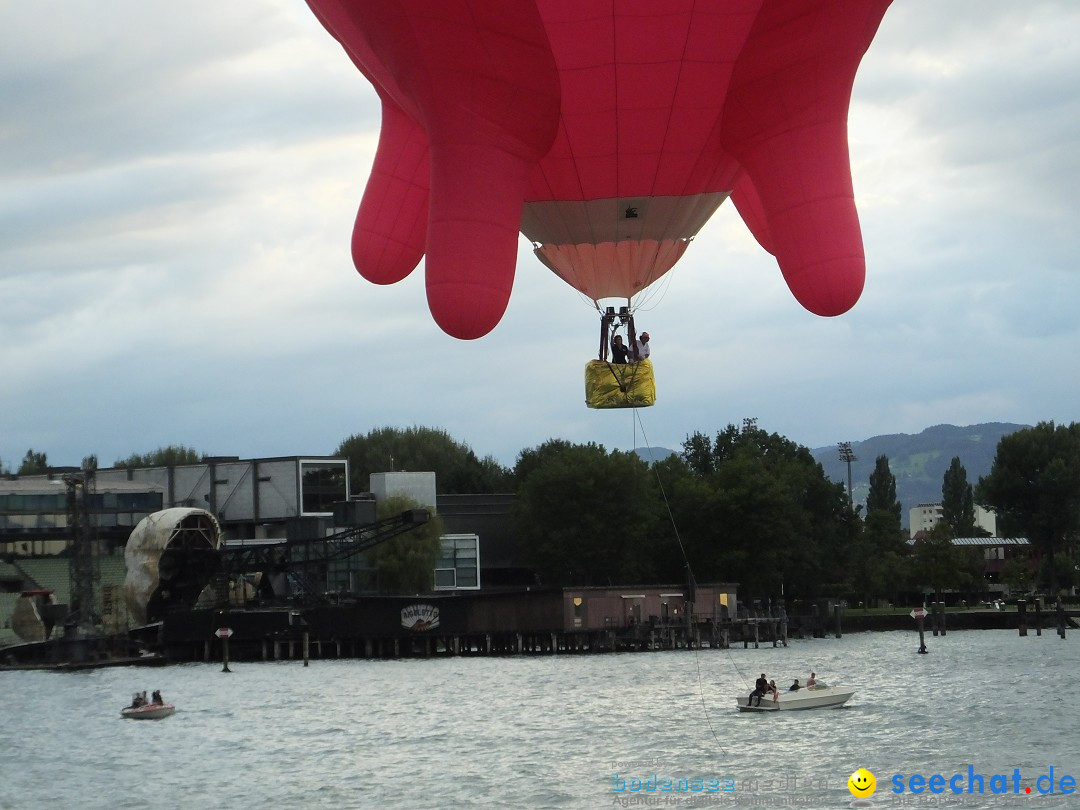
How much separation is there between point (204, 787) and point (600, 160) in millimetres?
28294

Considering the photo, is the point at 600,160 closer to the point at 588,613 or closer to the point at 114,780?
the point at 114,780

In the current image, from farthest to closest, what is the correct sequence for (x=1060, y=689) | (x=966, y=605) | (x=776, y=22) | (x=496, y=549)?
(x=966, y=605)
(x=496, y=549)
(x=1060, y=689)
(x=776, y=22)

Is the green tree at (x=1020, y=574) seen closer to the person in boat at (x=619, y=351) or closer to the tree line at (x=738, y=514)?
the tree line at (x=738, y=514)

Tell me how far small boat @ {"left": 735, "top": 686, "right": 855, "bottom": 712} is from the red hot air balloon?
36.3 metres

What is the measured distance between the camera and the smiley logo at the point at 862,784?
121 feet

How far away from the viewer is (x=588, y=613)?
320ft

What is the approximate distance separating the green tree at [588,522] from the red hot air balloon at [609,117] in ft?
294

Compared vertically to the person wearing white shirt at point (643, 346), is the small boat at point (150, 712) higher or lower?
lower

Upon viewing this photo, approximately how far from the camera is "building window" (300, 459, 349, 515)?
357 feet

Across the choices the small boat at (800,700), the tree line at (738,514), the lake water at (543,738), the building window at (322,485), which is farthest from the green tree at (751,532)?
the small boat at (800,700)

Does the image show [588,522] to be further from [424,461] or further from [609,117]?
[609,117]

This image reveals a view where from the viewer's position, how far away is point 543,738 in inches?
1939

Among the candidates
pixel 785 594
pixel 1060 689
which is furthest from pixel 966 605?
pixel 1060 689

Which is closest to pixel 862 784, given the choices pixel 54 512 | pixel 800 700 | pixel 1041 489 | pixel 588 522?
pixel 800 700
